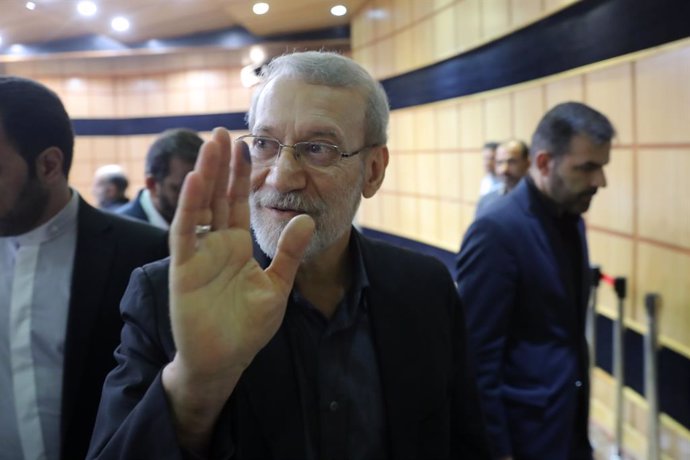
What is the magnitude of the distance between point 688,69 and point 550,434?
7.59 ft

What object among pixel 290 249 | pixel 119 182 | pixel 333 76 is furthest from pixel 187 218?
pixel 119 182

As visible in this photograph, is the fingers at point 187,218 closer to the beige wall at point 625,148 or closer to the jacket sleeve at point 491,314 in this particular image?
the jacket sleeve at point 491,314

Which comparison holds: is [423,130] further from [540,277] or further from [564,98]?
[540,277]

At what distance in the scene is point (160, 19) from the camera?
7266 millimetres

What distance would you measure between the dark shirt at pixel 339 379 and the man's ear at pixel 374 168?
27 cm

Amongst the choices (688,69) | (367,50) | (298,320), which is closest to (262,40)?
(367,50)

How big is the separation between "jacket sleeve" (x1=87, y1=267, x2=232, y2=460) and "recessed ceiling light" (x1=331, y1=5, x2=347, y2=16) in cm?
340

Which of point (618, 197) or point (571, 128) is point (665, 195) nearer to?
point (618, 197)

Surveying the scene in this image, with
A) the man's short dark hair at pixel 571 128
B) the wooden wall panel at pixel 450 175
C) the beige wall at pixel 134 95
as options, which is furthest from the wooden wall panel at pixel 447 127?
the beige wall at pixel 134 95

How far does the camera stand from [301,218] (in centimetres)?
96

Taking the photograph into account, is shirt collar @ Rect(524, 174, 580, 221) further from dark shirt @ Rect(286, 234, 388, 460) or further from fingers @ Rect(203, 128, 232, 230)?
fingers @ Rect(203, 128, 232, 230)

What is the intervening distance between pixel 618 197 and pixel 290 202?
343cm

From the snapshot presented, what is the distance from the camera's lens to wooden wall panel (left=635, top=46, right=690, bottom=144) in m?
3.28

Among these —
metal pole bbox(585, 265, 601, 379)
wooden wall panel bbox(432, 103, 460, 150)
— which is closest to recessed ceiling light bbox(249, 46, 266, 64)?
wooden wall panel bbox(432, 103, 460, 150)
